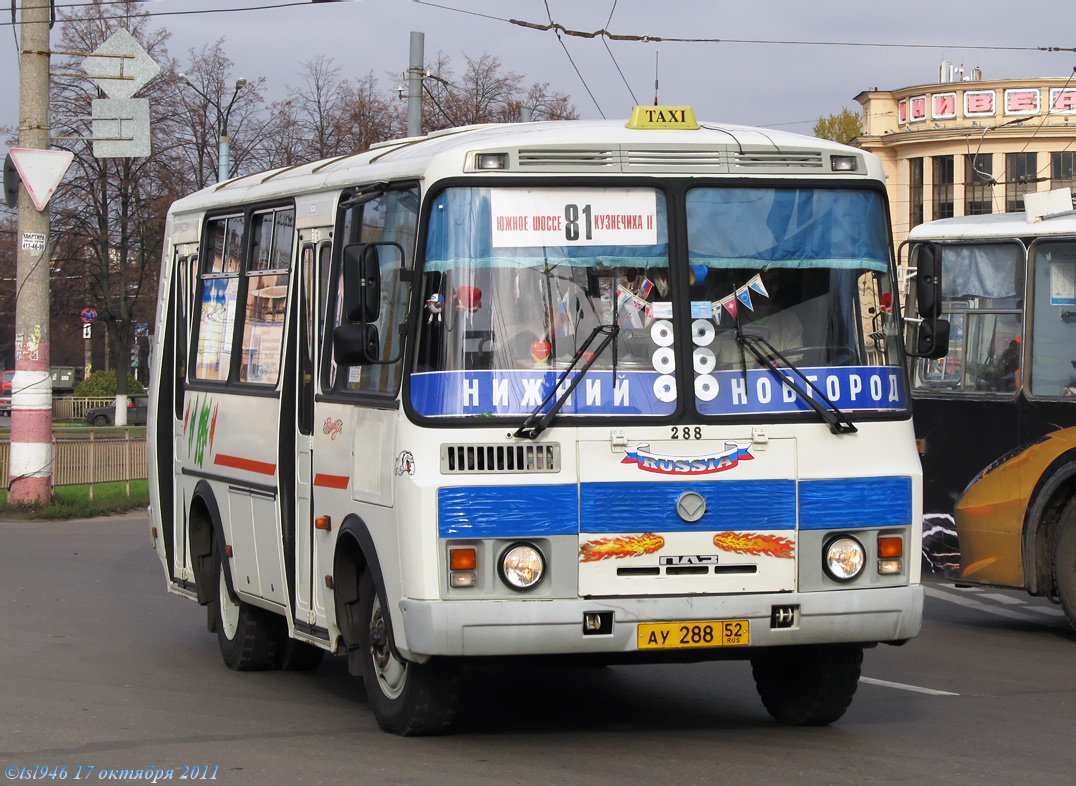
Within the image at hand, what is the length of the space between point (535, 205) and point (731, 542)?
1.68m

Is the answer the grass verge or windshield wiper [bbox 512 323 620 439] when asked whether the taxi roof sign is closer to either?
windshield wiper [bbox 512 323 620 439]

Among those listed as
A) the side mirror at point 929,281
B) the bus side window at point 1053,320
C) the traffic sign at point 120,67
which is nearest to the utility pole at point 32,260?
the traffic sign at point 120,67

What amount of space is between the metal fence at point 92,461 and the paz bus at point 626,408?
598 inches

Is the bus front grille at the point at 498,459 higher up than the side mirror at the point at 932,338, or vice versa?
the side mirror at the point at 932,338

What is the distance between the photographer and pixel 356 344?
23.1 feet

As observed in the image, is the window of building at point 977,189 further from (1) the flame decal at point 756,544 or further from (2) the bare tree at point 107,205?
(1) the flame decal at point 756,544

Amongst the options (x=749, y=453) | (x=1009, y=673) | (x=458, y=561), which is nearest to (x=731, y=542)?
(x=749, y=453)

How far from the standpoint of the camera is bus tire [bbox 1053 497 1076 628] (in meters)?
11.5

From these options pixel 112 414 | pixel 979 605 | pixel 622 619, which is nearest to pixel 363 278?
pixel 622 619

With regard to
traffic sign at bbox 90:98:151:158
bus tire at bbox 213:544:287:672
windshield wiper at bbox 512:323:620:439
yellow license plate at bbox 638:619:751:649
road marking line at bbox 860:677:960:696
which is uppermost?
traffic sign at bbox 90:98:151:158

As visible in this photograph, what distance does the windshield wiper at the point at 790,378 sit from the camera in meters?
6.99

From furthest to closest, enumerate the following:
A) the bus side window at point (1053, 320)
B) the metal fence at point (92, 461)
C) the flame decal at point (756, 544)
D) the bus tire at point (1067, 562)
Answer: the metal fence at point (92, 461), the bus side window at point (1053, 320), the bus tire at point (1067, 562), the flame decal at point (756, 544)

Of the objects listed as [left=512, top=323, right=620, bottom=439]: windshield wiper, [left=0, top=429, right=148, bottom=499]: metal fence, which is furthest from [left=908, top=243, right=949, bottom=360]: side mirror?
[left=0, top=429, right=148, bottom=499]: metal fence

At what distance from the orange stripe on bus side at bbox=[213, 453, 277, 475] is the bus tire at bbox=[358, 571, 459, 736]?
1.46 m
